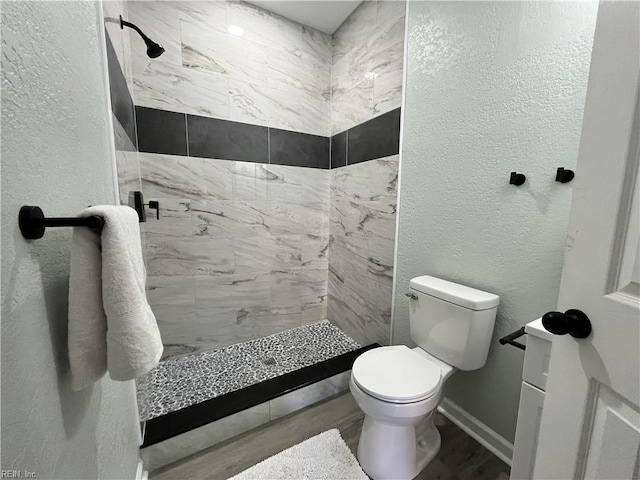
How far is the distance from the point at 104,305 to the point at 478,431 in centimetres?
169

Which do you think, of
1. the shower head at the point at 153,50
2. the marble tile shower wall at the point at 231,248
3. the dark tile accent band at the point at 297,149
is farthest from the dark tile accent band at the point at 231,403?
the shower head at the point at 153,50

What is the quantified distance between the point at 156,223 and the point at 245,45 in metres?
1.41

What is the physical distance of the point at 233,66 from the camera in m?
1.85

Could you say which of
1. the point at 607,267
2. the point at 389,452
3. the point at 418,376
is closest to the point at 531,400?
the point at 418,376

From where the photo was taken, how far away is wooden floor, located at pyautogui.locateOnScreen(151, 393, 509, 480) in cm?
116

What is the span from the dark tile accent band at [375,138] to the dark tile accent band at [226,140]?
666 millimetres

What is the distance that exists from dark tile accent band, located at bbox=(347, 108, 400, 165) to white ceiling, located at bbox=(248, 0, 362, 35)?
0.83 metres

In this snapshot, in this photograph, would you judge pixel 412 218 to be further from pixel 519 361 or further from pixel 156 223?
pixel 156 223

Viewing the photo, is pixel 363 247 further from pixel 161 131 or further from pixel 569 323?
pixel 161 131

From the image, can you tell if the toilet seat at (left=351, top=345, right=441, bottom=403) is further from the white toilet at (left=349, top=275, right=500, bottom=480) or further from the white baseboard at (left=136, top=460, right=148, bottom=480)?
the white baseboard at (left=136, top=460, right=148, bottom=480)

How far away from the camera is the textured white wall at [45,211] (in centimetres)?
35

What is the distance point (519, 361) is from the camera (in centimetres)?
116

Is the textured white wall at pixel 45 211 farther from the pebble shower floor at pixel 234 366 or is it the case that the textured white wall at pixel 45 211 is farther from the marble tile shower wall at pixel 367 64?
the marble tile shower wall at pixel 367 64

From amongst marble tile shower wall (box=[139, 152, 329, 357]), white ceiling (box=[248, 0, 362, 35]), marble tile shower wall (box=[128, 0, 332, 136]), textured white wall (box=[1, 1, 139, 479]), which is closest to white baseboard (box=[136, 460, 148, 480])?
textured white wall (box=[1, 1, 139, 479])
